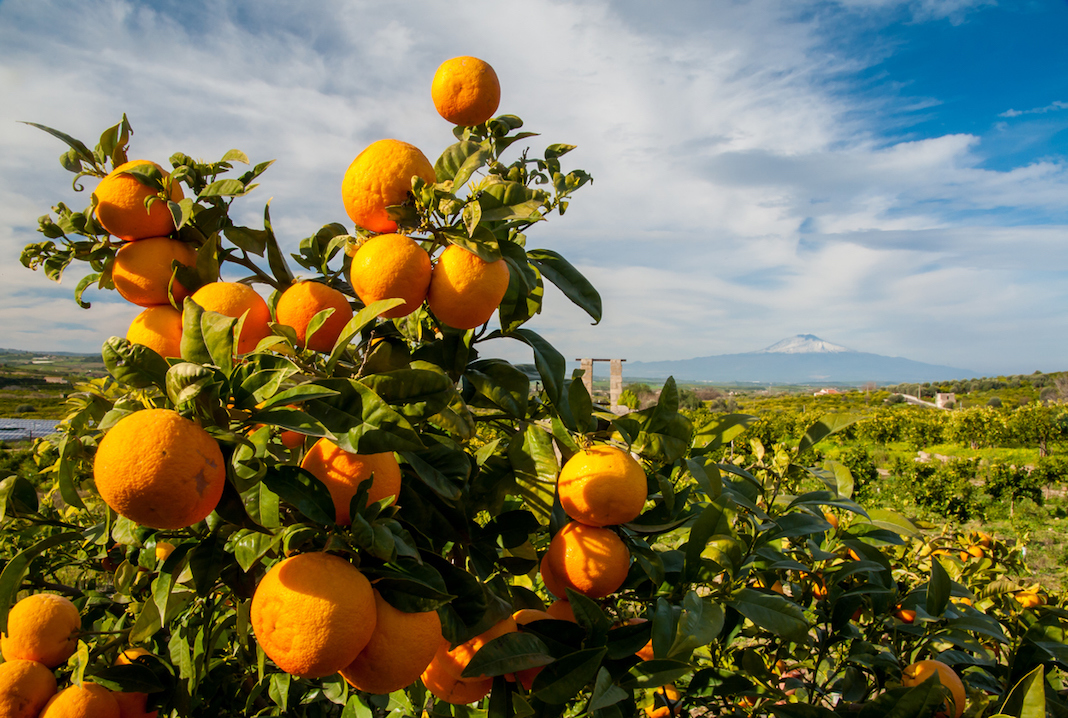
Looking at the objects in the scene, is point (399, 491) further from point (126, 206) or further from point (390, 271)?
point (126, 206)

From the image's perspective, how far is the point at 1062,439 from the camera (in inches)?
524

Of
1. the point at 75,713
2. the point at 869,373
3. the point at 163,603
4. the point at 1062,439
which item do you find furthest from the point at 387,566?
the point at 869,373

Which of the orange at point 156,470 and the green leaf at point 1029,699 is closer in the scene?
the orange at point 156,470

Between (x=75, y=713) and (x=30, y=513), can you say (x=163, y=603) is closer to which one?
(x=75, y=713)

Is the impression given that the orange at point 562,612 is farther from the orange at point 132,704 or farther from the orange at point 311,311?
the orange at point 132,704

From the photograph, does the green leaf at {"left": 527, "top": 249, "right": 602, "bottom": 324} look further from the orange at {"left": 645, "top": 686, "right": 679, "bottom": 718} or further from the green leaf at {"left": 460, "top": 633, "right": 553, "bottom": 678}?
the orange at {"left": 645, "top": 686, "right": 679, "bottom": 718}

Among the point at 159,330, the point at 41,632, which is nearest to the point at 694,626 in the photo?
the point at 159,330

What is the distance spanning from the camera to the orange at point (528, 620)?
75 centimetres

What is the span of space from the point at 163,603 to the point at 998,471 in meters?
10.9

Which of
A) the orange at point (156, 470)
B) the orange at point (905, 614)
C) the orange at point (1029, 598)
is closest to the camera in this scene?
the orange at point (156, 470)

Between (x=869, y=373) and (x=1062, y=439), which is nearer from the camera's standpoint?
(x=1062, y=439)

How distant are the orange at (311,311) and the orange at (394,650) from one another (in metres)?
0.34

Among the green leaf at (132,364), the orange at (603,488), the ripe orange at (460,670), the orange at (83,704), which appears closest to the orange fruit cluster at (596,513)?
the orange at (603,488)

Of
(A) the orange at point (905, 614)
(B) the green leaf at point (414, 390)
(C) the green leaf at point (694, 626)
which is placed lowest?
(A) the orange at point (905, 614)
